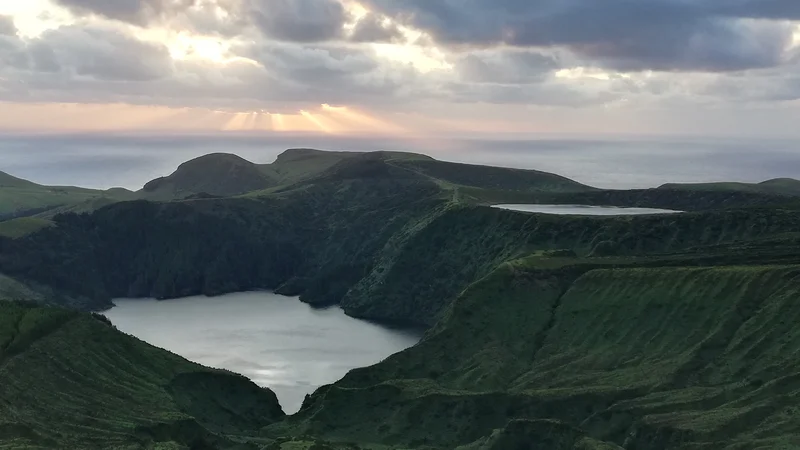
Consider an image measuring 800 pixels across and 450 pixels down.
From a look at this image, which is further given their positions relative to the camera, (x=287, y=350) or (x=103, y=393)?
(x=287, y=350)

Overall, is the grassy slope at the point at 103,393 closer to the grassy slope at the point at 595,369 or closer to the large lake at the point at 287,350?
the grassy slope at the point at 595,369

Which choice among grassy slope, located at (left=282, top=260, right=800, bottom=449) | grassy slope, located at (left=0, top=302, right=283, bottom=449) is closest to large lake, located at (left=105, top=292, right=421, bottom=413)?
grassy slope, located at (left=0, top=302, right=283, bottom=449)

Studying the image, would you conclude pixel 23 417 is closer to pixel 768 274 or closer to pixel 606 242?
pixel 768 274

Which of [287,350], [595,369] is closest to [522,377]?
[595,369]

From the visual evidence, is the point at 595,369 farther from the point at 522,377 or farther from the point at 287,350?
the point at 287,350

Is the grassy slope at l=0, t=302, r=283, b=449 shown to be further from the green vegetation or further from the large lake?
the large lake

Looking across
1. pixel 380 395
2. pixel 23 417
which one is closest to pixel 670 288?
pixel 380 395

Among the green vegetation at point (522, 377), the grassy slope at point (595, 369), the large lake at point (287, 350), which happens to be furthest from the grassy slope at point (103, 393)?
the large lake at point (287, 350)
